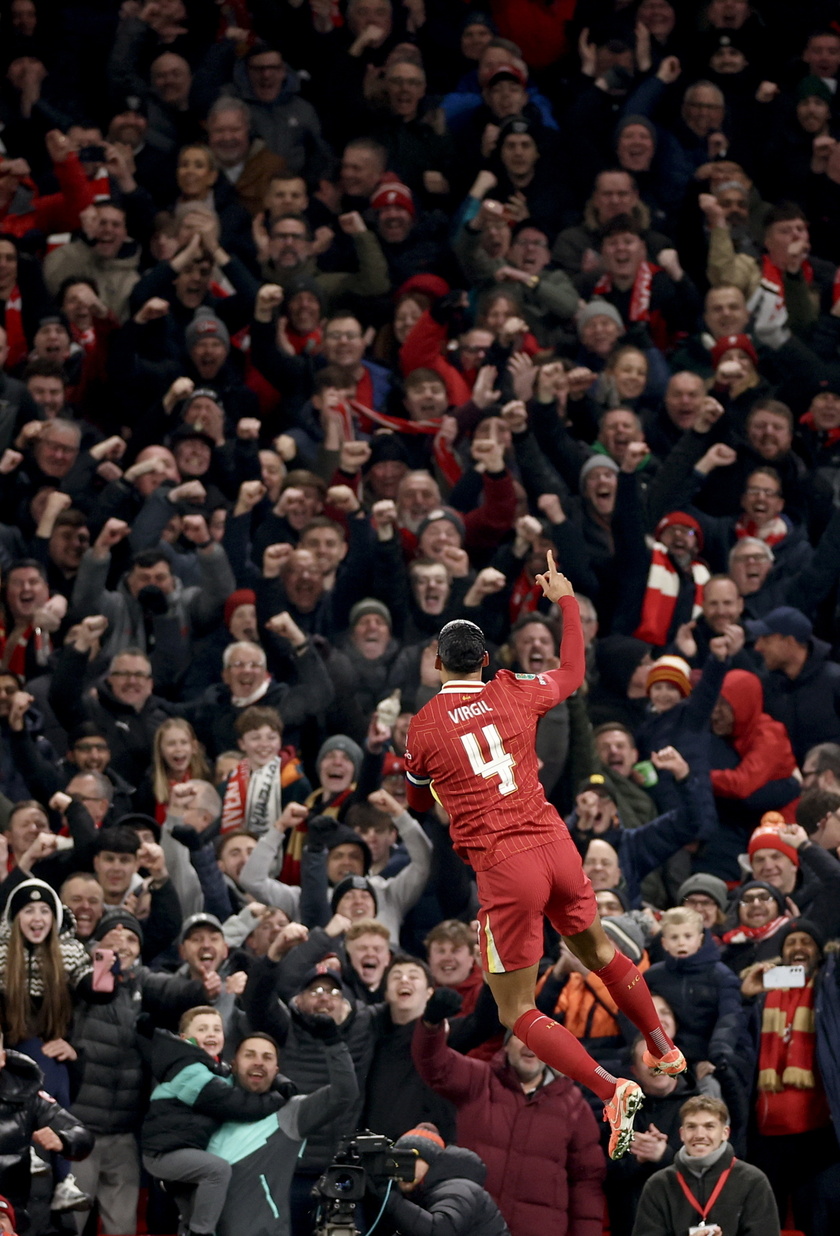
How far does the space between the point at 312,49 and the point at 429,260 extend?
9.59ft

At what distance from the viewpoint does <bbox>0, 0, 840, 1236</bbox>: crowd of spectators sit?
39.4ft

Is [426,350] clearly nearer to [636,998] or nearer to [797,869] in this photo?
[797,869]

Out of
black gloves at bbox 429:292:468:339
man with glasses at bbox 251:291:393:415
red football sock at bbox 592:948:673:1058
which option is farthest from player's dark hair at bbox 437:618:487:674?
black gloves at bbox 429:292:468:339

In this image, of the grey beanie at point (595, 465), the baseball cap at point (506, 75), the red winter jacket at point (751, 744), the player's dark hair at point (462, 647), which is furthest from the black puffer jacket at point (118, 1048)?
the baseball cap at point (506, 75)

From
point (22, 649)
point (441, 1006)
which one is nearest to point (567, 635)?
point (441, 1006)

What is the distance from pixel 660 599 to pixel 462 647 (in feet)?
20.4

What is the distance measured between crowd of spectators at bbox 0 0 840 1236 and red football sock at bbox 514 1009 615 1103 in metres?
1.90

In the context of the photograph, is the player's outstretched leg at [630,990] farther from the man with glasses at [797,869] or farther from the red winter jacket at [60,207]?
the red winter jacket at [60,207]

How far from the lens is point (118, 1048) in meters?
12.2

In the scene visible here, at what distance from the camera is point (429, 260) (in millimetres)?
18359

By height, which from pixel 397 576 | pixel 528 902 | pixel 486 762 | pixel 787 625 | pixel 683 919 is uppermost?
pixel 486 762

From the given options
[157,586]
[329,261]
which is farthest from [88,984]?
[329,261]

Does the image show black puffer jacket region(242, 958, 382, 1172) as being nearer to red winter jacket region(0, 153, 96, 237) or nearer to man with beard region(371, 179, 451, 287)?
man with beard region(371, 179, 451, 287)

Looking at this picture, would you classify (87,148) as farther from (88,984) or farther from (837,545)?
(88,984)
